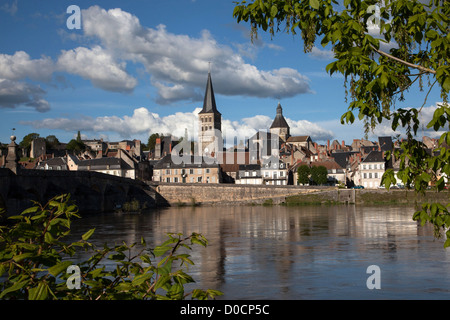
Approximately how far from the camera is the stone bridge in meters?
40.3

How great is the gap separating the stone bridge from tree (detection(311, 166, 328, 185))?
24285mm

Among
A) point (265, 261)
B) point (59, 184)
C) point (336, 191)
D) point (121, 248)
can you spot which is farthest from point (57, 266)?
point (336, 191)

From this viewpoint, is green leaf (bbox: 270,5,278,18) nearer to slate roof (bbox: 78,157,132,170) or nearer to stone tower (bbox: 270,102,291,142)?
slate roof (bbox: 78,157,132,170)

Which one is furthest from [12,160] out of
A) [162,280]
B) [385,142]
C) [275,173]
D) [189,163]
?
[385,142]

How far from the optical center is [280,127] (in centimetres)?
13875

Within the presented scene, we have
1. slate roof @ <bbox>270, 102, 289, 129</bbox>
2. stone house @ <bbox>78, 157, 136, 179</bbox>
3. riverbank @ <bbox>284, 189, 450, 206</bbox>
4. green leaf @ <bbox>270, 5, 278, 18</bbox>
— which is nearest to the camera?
green leaf @ <bbox>270, 5, 278, 18</bbox>

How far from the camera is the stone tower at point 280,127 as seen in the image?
138m

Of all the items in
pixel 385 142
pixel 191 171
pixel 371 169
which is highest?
pixel 385 142

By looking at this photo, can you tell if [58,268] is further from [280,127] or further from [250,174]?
[280,127]

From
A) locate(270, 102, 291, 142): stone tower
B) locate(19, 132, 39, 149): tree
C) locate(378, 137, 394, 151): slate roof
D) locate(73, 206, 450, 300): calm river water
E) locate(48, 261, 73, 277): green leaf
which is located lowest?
locate(73, 206, 450, 300): calm river water

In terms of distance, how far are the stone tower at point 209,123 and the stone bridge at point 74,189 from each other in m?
46.4

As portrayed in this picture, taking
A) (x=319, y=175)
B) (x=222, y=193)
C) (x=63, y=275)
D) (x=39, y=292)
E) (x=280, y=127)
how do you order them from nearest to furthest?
(x=39, y=292) → (x=63, y=275) → (x=222, y=193) → (x=319, y=175) → (x=280, y=127)

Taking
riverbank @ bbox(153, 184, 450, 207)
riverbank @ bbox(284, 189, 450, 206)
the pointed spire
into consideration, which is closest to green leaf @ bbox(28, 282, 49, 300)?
riverbank @ bbox(284, 189, 450, 206)

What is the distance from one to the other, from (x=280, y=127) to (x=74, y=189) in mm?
92055
